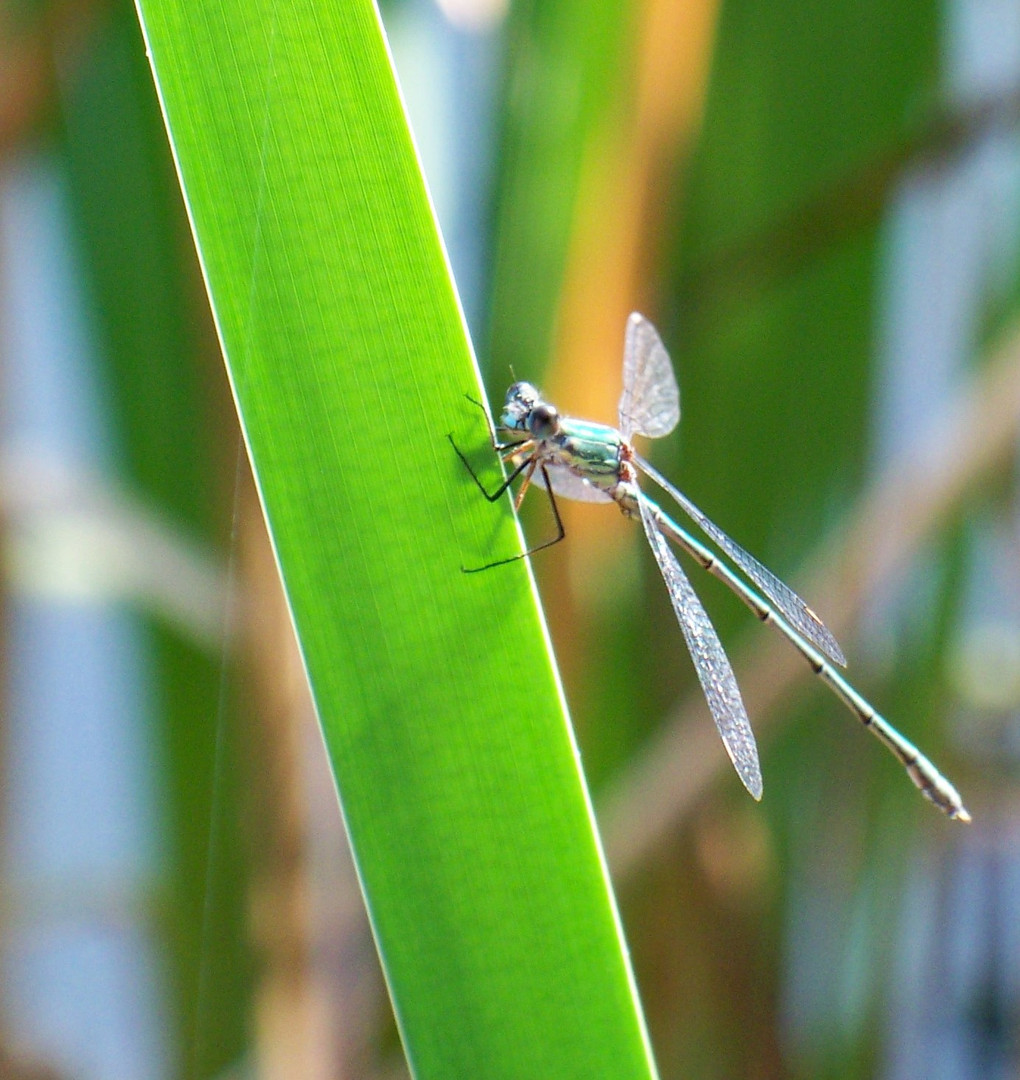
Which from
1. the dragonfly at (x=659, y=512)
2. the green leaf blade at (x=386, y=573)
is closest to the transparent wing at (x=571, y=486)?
the dragonfly at (x=659, y=512)

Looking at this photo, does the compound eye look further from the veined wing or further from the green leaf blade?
the green leaf blade

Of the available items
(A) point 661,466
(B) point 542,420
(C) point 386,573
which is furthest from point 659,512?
(C) point 386,573

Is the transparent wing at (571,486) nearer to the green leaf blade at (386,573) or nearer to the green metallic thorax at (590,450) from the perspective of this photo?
the green metallic thorax at (590,450)

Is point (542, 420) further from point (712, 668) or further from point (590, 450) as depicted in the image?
point (712, 668)

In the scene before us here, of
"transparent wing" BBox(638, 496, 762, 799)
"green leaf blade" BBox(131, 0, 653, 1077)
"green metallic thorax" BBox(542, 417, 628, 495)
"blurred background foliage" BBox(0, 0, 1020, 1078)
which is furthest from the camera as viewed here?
"blurred background foliage" BBox(0, 0, 1020, 1078)

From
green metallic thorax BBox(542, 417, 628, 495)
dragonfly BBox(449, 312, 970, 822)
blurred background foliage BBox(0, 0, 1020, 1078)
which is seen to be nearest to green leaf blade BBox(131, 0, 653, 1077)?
dragonfly BBox(449, 312, 970, 822)

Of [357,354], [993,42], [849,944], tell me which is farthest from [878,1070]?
[993,42]
